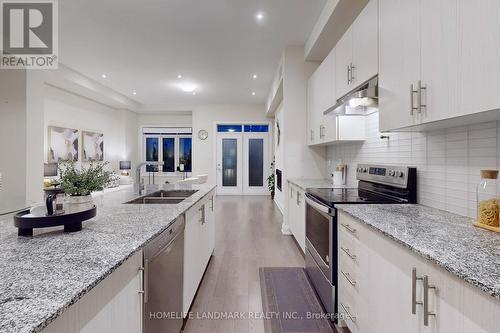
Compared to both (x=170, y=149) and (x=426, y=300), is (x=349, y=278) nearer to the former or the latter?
(x=426, y=300)

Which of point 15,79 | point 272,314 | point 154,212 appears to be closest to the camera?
point 154,212

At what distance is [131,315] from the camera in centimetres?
100

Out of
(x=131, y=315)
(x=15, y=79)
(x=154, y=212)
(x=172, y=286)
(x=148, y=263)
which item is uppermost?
(x=15, y=79)

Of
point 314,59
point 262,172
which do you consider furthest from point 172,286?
point 262,172

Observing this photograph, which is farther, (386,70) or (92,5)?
(92,5)

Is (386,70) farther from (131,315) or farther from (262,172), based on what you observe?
(262,172)

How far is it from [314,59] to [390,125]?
276 cm

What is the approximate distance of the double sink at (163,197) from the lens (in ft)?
7.12

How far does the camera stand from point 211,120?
27.4 ft

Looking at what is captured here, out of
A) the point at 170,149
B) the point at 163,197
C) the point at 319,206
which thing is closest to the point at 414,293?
the point at 319,206

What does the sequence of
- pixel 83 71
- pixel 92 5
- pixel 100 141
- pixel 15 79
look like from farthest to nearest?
pixel 100 141 → pixel 83 71 → pixel 15 79 → pixel 92 5

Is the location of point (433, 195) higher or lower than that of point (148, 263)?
higher

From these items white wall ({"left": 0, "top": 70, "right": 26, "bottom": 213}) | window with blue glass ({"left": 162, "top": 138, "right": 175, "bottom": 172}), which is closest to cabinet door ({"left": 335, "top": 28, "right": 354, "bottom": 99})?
white wall ({"left": 0, "top": 70, "right": 26, "bottom": 213})

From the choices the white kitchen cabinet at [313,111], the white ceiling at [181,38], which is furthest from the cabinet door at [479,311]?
the white ceiling at [181,38]
